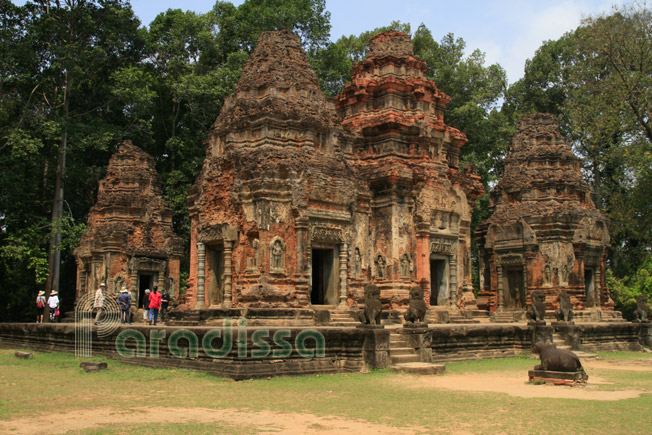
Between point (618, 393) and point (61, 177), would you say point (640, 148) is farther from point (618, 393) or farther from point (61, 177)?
point (61, 177)

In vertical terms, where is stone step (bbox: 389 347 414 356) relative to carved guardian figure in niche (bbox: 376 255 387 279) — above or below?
below

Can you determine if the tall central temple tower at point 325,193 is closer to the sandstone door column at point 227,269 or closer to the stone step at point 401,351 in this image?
the sandstone door column at point 227,269

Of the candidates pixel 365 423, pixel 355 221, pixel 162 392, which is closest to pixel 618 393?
pixel 365 423

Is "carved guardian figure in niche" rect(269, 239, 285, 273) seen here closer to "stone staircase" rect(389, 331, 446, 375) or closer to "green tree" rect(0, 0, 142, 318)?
"stone staircase" rect(389, 331, 446, 375)

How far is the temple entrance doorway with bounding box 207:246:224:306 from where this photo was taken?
1750 cm

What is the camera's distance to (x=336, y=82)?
34.3 metres

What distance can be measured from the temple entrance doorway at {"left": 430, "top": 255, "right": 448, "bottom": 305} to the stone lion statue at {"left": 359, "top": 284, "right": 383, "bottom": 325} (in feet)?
27.4

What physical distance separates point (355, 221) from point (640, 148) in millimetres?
11348

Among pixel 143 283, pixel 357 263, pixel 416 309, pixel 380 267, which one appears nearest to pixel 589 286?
pixel 380 267

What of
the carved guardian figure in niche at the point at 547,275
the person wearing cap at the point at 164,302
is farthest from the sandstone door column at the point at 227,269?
the carved guardian figure in niche at the point at 547,275

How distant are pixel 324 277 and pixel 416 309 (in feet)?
13.0

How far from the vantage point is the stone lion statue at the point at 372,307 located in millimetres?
12828

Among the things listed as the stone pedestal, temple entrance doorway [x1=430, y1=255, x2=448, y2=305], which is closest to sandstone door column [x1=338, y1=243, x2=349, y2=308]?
the stone pedestal

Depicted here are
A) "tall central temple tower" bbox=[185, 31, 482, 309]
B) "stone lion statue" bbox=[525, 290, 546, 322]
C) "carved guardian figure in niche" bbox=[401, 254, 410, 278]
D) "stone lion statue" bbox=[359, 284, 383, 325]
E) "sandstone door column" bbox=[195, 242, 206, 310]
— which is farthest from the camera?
"carved guardian figure in niche" bbox=[401, 254, 410, 278]
